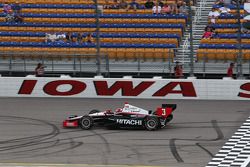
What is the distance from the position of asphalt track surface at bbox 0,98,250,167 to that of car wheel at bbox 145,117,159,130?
214 millimetres

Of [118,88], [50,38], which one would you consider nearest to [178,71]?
[118,88]

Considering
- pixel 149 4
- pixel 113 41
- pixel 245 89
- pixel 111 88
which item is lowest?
pixel 111 88

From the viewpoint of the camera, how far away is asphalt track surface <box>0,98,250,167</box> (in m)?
18.0

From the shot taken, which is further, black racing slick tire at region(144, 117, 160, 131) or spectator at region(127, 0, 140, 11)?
spectator at region(127, 0, 140, 11)

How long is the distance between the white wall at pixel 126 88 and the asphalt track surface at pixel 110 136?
1.51 ft

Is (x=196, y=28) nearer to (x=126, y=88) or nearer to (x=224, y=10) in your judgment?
(x=224, y=10)

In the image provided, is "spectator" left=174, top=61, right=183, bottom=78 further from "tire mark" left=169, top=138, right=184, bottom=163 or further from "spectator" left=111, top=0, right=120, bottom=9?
"spectator" left=111, top=0, right=120, bottom=9

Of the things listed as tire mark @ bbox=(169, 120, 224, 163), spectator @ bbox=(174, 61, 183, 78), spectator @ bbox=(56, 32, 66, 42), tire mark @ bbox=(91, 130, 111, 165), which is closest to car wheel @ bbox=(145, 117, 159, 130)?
tire mark @ bbox=(169, 120, 224, 163)

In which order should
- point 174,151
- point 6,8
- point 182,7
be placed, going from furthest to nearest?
point 6,8 < point 182,7 < point 174,151

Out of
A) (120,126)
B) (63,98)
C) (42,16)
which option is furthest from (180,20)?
(120,126)

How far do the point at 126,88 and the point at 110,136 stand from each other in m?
6.86

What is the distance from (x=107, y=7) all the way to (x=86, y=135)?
56.6ft

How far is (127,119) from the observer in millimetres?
21641

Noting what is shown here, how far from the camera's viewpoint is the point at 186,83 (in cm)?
2722
